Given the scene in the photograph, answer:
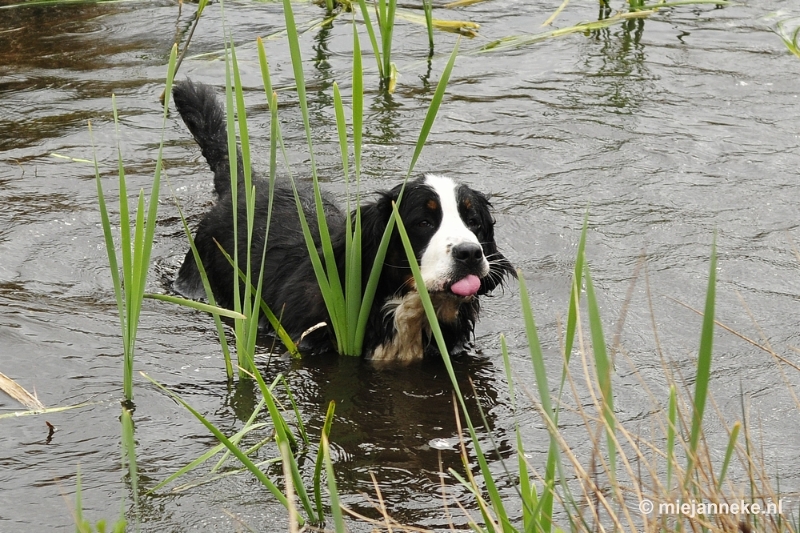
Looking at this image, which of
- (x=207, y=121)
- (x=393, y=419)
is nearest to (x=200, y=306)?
(x=393, y=419)

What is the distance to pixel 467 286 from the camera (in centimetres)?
432

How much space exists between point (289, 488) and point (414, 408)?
2351mm

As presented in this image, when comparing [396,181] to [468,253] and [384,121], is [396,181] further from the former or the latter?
[468,253]

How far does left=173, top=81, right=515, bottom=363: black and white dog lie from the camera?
4355 mm

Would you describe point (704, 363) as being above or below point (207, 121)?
above

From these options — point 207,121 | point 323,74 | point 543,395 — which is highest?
point 543,395

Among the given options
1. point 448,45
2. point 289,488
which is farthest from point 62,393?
point 448,45

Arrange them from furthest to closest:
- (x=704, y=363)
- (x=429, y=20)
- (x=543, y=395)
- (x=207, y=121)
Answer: (x=429, y=20)
(x=207, y=121)
(x=543, y=395)
(x=704, y=363)

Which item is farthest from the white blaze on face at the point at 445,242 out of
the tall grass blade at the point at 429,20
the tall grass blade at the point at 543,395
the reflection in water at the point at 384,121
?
the tall grass blade at the point at 429,20

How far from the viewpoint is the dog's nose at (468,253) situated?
4277mm

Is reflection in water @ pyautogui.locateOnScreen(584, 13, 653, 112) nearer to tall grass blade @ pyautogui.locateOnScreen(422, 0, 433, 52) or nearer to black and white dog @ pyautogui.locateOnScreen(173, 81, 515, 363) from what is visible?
tall grass blade @ pyautogui.locateOnScreen(422, 0, 433, 52)

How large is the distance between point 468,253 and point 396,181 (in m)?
2.12

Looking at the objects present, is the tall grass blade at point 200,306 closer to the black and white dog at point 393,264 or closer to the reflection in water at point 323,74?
the black and white dog at point 393,264

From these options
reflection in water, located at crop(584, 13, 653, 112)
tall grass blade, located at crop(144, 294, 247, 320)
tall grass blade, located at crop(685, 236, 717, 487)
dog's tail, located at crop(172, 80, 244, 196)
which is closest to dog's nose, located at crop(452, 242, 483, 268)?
tall grass blade, located at crop(144, 294, 247, 320)
